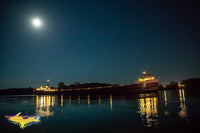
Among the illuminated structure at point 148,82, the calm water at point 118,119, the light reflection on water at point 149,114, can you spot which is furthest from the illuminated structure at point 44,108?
the illuminated structure at point 148,82

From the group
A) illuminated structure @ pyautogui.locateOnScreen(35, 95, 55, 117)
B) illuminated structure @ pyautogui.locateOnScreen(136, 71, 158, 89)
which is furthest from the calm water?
illuminated structure @ pyautogui.locateOnScreen(136, 71, 158, 89)

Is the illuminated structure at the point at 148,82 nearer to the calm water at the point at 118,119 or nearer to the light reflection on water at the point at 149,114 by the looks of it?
the calm water at the point at 118,119

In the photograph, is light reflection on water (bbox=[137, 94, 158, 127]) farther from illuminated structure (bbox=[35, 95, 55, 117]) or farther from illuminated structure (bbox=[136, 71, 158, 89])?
illuminated structure (bbox=[136, 71, 158, 89])

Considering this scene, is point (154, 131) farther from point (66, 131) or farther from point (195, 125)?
point (66, 131)

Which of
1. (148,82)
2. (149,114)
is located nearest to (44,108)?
(149,114)

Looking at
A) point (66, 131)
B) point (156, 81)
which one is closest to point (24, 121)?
point (66, 131)

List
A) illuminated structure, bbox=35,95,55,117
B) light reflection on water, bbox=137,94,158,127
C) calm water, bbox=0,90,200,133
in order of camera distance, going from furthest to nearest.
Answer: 1. illuminated structure, bbox=35,95,55,117
2. light reflection on water, bbox=137,94,158,127
3. calm water, bbox=0,90,200,133

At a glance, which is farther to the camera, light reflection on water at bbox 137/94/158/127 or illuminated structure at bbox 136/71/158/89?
illuminated structure at bbox 136/71/158/89

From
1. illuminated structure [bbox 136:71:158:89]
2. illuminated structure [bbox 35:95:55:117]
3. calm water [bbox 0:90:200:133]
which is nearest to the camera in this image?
calm water [bbox 0:90:200:133]

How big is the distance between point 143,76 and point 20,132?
8502 centimetres

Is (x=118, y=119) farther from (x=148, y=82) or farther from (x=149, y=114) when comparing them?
(x=148, y=82)

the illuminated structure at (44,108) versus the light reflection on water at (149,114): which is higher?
the light reflection on water at (149,114)

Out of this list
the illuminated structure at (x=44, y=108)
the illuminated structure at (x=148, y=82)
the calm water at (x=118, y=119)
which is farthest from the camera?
the illuminated structure at (x=148, y=82)

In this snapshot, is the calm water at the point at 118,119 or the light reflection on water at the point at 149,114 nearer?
the calm water at the point at 118,119
